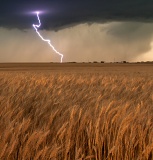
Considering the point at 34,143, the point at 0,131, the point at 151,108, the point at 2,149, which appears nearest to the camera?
the point at 2,149

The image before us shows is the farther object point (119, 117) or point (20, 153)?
point (119, 117)

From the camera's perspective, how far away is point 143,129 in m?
2.60

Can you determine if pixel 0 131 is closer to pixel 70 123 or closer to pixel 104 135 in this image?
pixel 70 123

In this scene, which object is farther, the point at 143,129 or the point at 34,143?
the point at 143,129

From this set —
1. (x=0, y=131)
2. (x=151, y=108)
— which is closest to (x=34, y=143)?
(x=0, y=131)

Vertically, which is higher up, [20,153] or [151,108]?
[151,108]

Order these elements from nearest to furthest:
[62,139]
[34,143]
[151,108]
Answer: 1. [34,143]
2. [62,139]
3. [151,108]

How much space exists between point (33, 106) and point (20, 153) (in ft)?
5.32

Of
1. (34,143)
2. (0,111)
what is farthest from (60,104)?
(34,143)

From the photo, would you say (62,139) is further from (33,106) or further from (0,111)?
(33,106)

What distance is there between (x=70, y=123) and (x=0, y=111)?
97cm

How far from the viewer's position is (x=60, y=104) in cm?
382

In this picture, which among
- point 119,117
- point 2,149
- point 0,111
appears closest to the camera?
point 2,149

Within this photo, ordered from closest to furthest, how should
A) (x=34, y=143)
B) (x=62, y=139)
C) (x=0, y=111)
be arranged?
(x=34, y=143)
(x=62, y=139)
(x=0, y=111)
